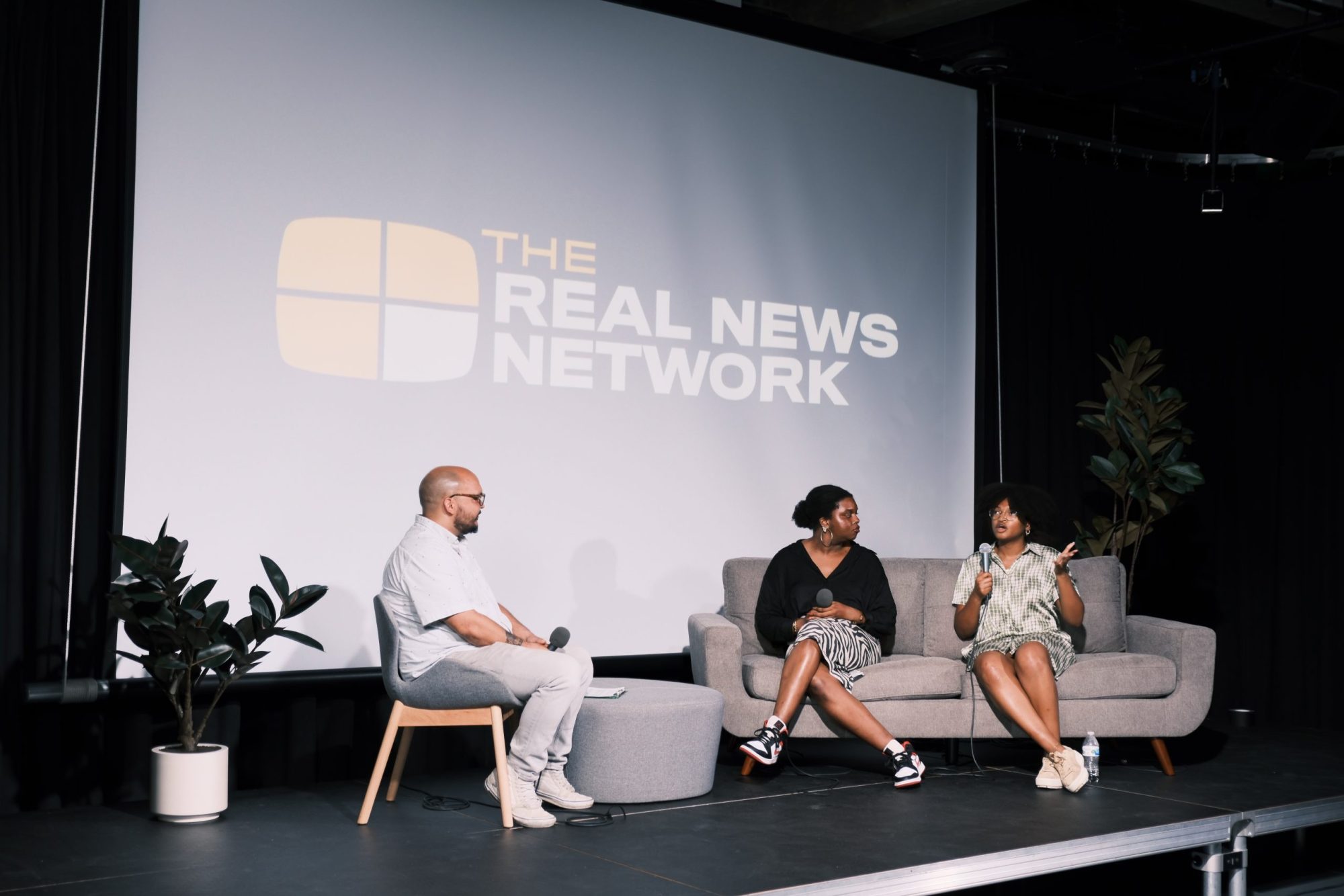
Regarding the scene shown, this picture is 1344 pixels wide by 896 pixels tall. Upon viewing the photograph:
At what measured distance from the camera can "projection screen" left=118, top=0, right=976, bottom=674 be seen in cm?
450

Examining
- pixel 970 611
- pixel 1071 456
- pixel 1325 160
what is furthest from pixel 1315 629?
pixel 970 611

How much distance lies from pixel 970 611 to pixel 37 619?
3.13 meters

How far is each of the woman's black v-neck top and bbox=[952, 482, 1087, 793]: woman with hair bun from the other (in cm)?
28

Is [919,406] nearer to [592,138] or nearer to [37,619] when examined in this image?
[592,138]

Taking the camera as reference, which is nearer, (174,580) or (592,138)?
(174,580)

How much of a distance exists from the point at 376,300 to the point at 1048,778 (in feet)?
9.21

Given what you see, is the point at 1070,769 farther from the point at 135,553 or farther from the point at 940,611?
the point at 135,553

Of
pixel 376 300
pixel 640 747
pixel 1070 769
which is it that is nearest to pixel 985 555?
pixel 1070 769

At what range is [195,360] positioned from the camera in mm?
4461

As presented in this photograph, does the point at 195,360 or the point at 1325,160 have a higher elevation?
the point at 1325,160

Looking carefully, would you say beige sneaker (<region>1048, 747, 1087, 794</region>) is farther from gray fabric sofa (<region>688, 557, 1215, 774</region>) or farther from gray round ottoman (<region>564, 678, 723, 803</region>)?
gray round ottoman (<region>564, 678, 723, 803</region>)

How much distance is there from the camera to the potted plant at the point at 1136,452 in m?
6.44

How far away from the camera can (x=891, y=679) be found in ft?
16.0

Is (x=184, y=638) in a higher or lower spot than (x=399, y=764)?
higher
